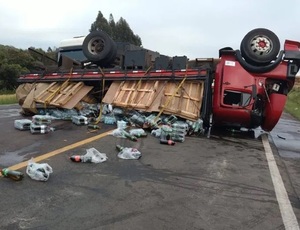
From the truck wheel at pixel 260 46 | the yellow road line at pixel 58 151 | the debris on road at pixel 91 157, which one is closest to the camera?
the yellow road line at pixel 58 151

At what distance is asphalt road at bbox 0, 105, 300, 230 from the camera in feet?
11.4

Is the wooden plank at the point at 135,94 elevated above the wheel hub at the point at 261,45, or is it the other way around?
the wheel hub at the point at 261,45

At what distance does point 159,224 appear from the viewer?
342 cm

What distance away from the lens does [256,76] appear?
8836 millimetres

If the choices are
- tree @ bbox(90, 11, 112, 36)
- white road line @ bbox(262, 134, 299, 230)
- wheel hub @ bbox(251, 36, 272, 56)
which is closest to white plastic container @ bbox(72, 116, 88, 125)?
wheel hub @ bbox(251, 36, 272, 56)

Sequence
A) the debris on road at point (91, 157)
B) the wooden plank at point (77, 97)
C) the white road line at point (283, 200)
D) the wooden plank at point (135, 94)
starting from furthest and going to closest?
1. the wooden plank at point (77, 97)
2. the wooden plank at point (135, 94)
3. the debris on road at point (91, 157)
4. the white road line at point (283, 200)

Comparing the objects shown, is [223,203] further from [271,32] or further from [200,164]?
[271,32]

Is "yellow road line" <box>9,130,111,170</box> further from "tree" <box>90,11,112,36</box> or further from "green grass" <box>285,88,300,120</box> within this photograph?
"tree" <box>90,11,112,36</box>

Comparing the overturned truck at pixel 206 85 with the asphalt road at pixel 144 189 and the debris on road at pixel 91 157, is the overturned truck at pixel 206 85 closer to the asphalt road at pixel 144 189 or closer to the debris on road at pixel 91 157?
the asphalt road at pixel 144 189

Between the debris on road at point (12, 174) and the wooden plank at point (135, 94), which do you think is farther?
the wooden plank at point (135, 94)

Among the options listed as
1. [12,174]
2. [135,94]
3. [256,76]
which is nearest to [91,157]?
[12,174]

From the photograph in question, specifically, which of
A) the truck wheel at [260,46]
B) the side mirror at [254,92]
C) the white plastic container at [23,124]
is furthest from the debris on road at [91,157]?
the truck wheel at [260,46]

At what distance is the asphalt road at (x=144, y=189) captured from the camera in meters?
3.49

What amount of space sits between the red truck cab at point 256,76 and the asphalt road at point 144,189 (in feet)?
6.01
